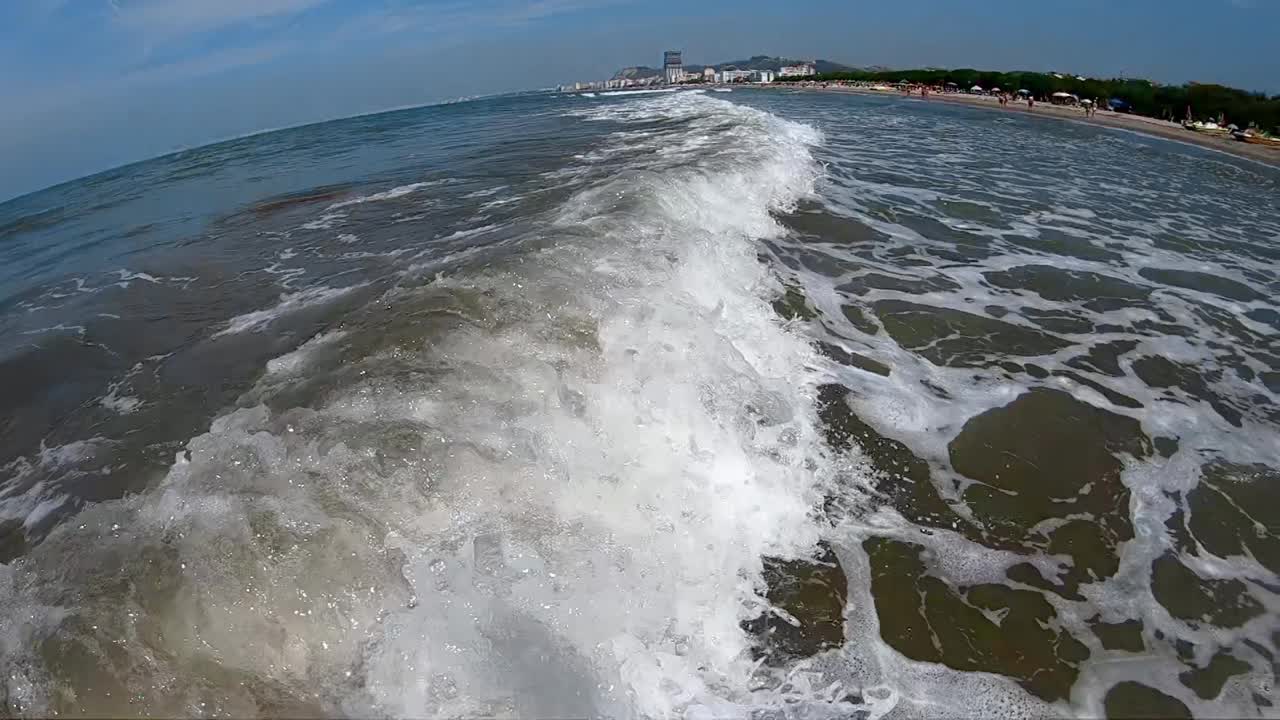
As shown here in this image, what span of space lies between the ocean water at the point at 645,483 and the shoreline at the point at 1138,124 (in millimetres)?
→ 17399

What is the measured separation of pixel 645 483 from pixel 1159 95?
40.3 m

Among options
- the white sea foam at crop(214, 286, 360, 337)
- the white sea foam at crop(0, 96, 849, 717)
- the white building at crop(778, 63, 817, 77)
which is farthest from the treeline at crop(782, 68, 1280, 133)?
the white building at crop(778, 63, 817, 77)

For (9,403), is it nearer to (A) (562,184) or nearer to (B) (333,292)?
(B) (333,292)

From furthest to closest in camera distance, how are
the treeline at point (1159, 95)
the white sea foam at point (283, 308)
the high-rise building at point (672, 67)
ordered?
the high-rise building at point (672, 67)
the treeline at point (1159, 95)
the white sea foam at point (283, 308)

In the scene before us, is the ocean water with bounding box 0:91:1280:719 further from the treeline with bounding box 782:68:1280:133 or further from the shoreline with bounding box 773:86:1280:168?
the treeline with bounding box 782:68:1280:133

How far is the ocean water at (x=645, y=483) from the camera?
2.66 meters

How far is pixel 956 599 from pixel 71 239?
18576 mm

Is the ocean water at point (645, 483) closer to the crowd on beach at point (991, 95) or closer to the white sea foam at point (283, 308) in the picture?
the white sea foam at point (283, 308)

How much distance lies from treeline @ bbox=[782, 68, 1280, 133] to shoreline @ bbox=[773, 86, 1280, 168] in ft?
3.25

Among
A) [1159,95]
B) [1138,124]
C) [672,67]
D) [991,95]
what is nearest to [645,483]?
[1138,124]

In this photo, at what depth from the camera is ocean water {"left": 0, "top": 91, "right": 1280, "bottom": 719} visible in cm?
266

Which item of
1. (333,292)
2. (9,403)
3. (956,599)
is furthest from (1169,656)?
(9,403)

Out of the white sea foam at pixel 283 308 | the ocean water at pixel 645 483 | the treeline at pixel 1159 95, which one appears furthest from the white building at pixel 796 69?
the white sea foam at pixel 283 308

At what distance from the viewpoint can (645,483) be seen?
144 inches
